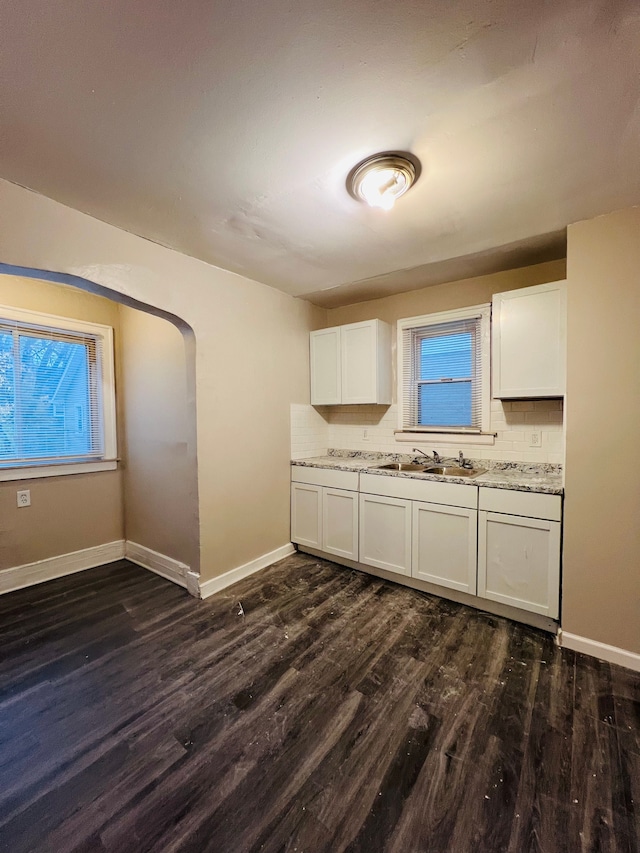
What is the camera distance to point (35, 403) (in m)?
3.02

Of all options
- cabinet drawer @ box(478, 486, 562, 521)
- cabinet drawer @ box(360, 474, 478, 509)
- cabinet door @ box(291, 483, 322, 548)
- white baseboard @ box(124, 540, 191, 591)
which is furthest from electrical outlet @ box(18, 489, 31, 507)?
cabinet drawer @ box(478, 486, 562, 521)

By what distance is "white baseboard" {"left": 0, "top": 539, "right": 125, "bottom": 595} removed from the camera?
283 centimetres

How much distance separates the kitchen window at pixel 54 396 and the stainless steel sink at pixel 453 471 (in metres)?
3.08

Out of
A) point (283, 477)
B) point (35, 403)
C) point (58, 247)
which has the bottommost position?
point (283, 477)

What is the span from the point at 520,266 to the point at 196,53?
8.53 feet

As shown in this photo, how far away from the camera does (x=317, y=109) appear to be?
1331mm

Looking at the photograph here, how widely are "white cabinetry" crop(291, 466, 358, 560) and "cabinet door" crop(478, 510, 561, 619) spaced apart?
3.48 ft

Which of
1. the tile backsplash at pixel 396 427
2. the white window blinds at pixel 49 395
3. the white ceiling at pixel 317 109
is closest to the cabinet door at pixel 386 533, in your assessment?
the tile backsplash at pixel 396 427

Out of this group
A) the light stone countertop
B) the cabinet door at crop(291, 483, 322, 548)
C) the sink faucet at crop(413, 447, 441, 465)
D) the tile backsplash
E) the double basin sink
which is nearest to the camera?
the light stone countertop

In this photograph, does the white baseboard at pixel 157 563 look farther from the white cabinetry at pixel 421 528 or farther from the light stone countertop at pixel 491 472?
the white cabinetry at pixel 421 528

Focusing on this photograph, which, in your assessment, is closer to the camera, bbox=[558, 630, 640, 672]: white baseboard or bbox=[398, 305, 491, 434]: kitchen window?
bbox=[558, 630, 640, 672]: white baseboard

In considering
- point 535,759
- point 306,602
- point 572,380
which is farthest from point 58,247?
point 535,759

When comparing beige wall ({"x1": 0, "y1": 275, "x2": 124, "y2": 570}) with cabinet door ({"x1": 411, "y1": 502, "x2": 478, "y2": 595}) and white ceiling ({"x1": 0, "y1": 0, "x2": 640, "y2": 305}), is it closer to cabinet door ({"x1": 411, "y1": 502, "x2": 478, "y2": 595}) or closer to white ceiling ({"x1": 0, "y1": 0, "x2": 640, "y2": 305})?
white ceiling ({"x1": 0, "y1": 0, "x2": 640, "y2": 305})

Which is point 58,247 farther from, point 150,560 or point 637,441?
point 637,441
